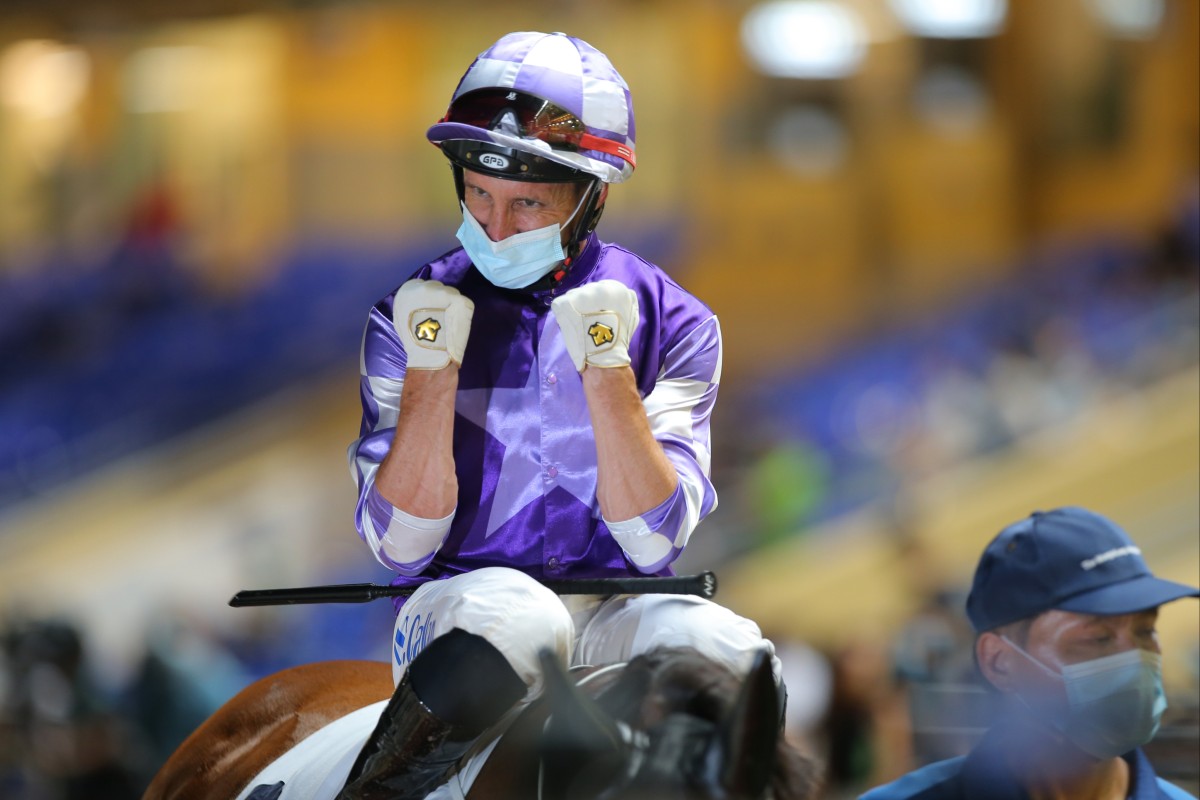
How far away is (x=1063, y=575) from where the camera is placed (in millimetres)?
2105

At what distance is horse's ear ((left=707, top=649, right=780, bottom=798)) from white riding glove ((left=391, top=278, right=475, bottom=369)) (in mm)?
658

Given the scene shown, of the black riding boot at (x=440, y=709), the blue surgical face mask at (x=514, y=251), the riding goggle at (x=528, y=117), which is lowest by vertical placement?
the black riding boot at (x=440, y=709)

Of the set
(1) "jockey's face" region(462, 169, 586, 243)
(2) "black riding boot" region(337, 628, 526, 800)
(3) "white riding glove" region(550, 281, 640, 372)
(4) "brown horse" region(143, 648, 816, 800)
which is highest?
(1) "jockey's face" region(462, 169, 586, 243)

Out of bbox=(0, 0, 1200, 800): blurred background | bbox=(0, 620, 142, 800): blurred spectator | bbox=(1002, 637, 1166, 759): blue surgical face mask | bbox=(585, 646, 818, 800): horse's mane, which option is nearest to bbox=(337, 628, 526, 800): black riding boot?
bbox=(585, 646, 818, 800): horse's mane

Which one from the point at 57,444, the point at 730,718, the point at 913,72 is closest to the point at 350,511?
the point at 57,444

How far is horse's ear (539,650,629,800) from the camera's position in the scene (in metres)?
1.36

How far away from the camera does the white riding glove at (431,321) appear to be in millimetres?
1829

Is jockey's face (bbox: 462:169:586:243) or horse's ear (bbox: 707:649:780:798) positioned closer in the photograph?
horse's ear (bbox: 707:649:780:798)

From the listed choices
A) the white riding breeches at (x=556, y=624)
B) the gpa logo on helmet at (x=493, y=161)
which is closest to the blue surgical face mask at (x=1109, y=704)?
the white riding breeches at (x=556, y=624)

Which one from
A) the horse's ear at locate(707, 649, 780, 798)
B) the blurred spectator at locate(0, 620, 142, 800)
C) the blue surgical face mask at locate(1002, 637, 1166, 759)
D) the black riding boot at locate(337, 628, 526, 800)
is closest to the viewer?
the horse's ear at locate(707, 649, 780, 798)

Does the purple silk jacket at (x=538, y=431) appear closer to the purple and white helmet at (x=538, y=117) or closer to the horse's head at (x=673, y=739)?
the purple and white helmet at (x=538, y=117)

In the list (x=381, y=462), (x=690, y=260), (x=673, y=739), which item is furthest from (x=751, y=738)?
(x=690, y=260)

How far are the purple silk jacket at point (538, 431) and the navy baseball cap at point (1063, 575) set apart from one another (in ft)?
1.67

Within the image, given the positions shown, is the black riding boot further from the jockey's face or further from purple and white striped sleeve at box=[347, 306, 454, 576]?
the jockey's face
